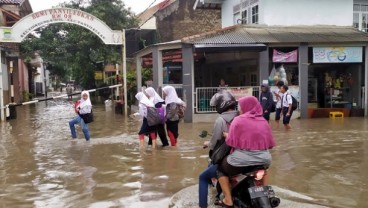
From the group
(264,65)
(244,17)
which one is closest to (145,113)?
(264,65)

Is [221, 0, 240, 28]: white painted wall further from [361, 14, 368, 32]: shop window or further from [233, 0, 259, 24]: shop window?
[361, 14, 368, 32]: shop window

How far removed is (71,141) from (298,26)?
11.7m

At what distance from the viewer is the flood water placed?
6.02 m

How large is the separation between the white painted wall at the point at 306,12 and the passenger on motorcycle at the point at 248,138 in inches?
574

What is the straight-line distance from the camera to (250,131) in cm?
470

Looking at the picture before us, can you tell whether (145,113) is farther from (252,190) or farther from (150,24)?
(150,24)

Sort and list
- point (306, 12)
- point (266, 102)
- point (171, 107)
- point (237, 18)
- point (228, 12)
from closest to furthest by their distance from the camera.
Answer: point (171, 107) < point (266, 102) < point (306, 12) < point (237, 18) < point (228, 12)

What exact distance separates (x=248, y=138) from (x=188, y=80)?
38.1ft

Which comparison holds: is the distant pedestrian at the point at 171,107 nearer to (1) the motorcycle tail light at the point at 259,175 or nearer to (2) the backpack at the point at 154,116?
(2) the backpack at the point at 154,116

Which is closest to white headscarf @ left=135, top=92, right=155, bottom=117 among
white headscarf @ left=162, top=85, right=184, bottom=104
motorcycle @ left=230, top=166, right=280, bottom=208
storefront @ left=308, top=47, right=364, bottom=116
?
white headscarf @ left=162, top=85, right=184, bottom=104

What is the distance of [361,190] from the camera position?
622 cm

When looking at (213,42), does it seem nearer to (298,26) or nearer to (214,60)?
(298,26)

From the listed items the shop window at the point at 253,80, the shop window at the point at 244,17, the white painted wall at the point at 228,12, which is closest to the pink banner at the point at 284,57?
the shop window at the point at 253,80

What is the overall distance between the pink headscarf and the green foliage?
24.9 metres
